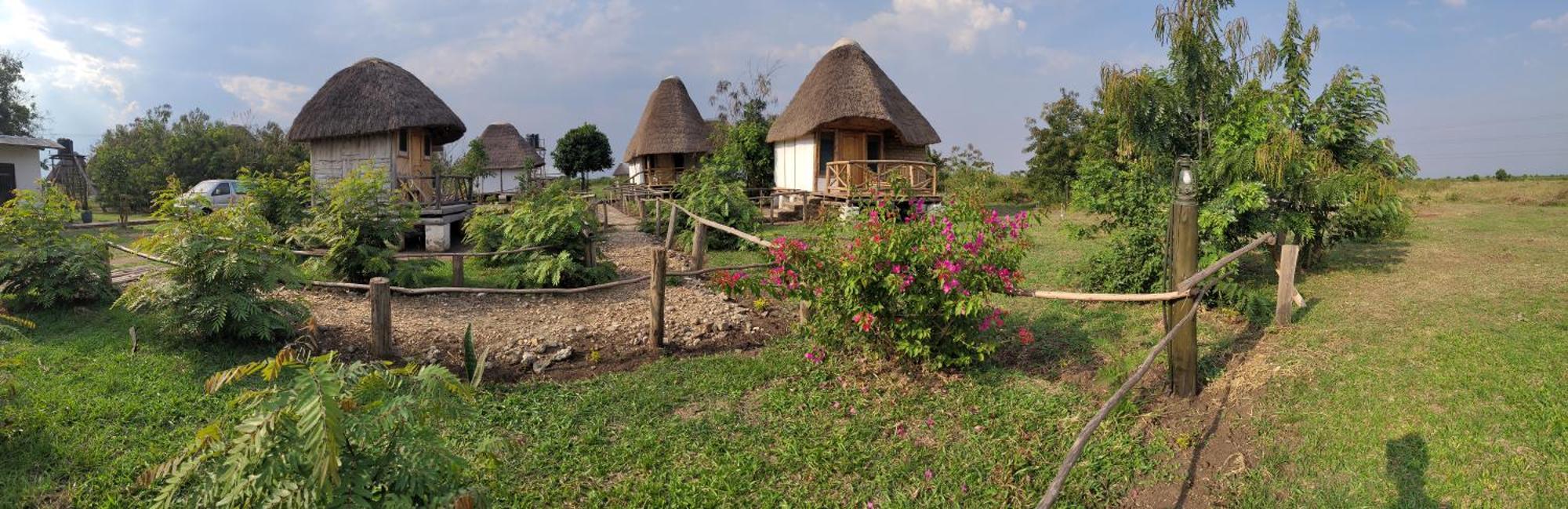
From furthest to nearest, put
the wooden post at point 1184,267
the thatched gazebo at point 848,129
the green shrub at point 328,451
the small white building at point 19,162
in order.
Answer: the thatched gazebo at point 848,129, the small white building at point 19,162, the wooden post at point 1184,267, the green shrub at point 328,451

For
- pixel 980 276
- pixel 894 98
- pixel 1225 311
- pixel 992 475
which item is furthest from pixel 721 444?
pixel 894 98

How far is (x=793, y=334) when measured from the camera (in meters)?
6.14

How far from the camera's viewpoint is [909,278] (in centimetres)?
446

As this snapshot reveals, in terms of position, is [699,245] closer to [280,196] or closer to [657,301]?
[657,301]

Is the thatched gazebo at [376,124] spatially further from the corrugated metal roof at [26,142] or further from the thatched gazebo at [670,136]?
the thatched gazebo at [670,136]

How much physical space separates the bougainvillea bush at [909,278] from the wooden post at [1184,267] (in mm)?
841

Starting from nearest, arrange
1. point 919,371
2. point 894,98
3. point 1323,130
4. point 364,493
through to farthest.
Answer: point 364,493 < point 919,371 < point 1323,130 < point 894,98

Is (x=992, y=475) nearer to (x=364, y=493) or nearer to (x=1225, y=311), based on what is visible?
(x=364, y=493)

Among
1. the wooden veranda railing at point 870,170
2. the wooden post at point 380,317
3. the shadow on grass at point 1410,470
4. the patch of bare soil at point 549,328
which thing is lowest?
the shadow on grass at point 1410,470

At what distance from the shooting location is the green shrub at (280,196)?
868 centimetres

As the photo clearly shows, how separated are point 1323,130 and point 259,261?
28.6 feet

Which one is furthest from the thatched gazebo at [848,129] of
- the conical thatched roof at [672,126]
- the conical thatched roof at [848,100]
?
the conical thatched roof at [672,126]

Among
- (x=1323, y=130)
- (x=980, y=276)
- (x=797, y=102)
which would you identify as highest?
(x=797, y=102)

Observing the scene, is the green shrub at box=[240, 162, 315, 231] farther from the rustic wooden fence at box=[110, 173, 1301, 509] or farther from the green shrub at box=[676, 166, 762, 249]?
the green shrub at box=[676, 166, 762, 249]
